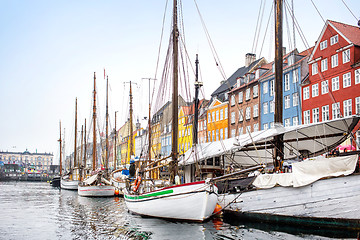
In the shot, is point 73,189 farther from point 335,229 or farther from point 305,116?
point 335,229

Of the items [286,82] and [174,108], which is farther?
[286,82]

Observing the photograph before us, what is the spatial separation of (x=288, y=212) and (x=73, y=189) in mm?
50681

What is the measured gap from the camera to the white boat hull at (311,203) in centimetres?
1448

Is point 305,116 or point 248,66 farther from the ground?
point 248,66

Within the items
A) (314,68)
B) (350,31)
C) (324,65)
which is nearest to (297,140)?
(324,65)

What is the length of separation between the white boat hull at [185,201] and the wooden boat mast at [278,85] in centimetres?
410

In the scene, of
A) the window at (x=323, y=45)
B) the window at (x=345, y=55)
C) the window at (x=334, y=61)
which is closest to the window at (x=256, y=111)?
the window at (x=323, y=45)

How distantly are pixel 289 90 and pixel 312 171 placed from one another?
31.9 metres

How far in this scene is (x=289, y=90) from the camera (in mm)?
46344

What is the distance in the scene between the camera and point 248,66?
62625 mm

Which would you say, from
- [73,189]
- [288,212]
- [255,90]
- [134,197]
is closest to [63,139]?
[73,189]

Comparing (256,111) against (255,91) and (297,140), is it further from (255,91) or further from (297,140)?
(297,140)

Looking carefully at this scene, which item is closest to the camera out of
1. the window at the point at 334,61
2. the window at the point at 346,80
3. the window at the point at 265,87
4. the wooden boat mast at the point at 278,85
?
the wooden boat mast at the point at 278,85

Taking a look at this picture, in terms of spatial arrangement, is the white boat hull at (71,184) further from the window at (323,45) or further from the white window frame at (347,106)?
the white window frame at (347,106)
